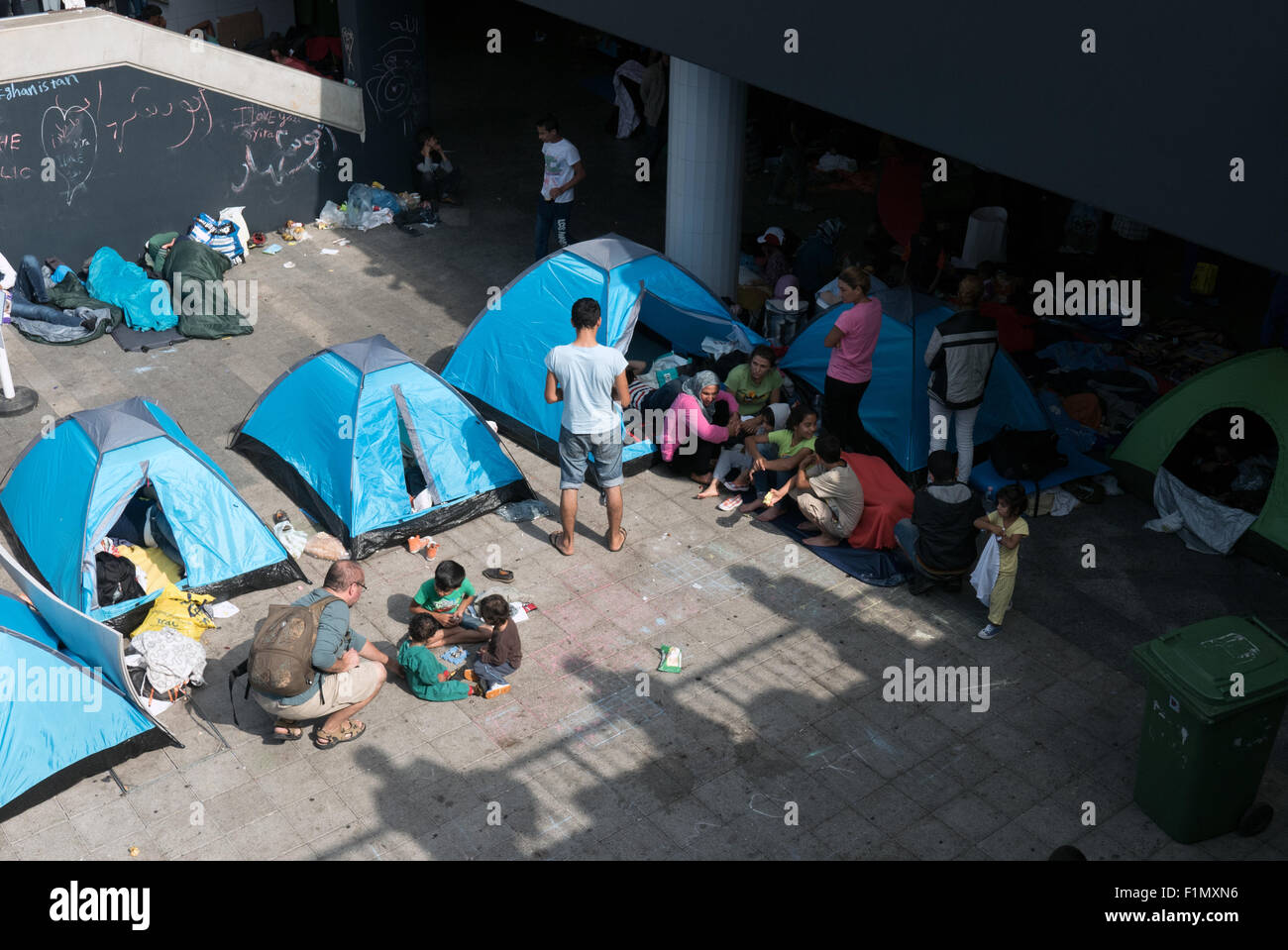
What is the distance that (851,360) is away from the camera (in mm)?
10297

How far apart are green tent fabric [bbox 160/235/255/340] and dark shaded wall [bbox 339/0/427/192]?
9.15 ft

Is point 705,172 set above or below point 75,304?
above

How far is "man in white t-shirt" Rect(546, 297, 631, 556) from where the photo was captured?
9203 millimetres

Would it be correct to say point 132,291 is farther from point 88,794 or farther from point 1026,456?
point 1026,456

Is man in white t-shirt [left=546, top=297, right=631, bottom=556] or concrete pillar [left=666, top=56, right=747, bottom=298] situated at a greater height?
concrete pillar [left=666, top=56, right=747, bottom=298]

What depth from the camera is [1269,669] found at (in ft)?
22.7

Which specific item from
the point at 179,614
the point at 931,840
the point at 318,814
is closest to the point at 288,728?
the point at 318,814

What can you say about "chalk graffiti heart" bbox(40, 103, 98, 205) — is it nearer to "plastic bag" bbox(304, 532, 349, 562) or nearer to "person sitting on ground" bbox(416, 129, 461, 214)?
"person sitting on ground" bbox(416, 129, 461, 214)

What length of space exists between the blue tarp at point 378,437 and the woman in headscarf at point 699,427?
51.9 inches

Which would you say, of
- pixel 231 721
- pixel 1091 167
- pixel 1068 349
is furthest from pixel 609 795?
pixel 1068 349

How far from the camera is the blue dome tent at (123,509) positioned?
884 cm

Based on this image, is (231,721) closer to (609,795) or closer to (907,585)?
(609,795)

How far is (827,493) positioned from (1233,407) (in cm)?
321

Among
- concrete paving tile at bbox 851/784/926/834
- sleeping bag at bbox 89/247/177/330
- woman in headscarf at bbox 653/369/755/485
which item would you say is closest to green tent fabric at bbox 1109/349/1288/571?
woman in headscarf at bbox 653/369/755/485
